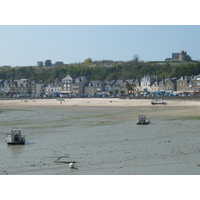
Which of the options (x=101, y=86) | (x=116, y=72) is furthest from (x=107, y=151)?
(x=116, y=72)

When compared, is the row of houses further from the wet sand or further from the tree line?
the wet sand

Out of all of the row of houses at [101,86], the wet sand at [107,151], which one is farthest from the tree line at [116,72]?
the wet sand at [107,151]

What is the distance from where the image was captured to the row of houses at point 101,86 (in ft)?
275

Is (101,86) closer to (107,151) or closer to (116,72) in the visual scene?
(116,72)

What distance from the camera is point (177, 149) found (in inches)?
714

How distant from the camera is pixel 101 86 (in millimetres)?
94938

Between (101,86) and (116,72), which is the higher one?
(116,72)

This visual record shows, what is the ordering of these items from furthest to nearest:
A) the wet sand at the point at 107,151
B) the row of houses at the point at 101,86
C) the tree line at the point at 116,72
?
the tree line at the point at 116,72 → the row of houses at the point at 101,86 → the wet sand at the point at 107,151

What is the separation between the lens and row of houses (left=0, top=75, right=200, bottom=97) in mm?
83875

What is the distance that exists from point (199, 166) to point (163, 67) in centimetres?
9778

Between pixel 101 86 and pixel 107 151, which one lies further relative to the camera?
pixel 101 86

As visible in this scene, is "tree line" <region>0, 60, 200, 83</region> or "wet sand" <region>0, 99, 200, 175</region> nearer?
"wet sand" <region>0, 99, 200, 175</region>

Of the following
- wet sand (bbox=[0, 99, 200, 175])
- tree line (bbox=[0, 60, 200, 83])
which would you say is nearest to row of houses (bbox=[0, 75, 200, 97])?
tree line (bbox=[0, 60, 200, 83])

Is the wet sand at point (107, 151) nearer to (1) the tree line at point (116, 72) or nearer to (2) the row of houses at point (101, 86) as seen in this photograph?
(2) the row of houses at point (101, 86)
